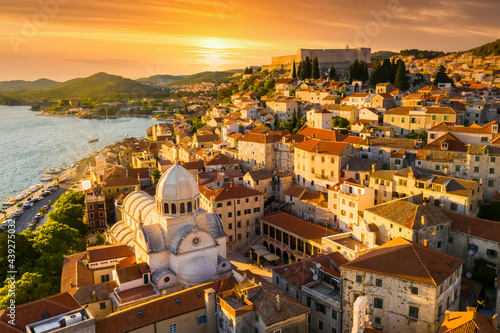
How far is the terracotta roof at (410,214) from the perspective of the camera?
2534cm

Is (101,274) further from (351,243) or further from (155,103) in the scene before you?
(155,103)

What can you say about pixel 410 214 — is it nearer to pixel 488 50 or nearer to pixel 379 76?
pixel 379 76

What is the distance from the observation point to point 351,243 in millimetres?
28016

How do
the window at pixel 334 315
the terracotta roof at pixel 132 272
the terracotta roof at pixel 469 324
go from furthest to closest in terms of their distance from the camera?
the terracotta roof at pixel 132 272 < the window at pixel 334 315 < the terracotta roof at pixel 469 324

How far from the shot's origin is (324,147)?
131 feet

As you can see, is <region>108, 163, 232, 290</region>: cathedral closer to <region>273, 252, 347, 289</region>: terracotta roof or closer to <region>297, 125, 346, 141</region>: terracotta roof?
<region>273, 252, 347, 289</region>: terracotta roof

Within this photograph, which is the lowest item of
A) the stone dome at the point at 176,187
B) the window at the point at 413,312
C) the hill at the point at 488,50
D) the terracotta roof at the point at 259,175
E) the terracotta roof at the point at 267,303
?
the window at the point at 413,312

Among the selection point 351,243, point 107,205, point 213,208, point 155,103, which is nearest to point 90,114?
point 155,103

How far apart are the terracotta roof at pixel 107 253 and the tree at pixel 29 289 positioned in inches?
117

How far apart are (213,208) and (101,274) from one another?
11.4m

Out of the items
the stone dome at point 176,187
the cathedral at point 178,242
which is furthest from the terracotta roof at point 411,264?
the stone dome at point 176,187

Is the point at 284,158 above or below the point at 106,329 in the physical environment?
above

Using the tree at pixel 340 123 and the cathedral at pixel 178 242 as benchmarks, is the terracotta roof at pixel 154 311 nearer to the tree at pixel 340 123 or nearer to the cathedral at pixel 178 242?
the cathedral at pixel 178 242

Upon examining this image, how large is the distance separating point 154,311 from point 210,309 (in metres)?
2.74
